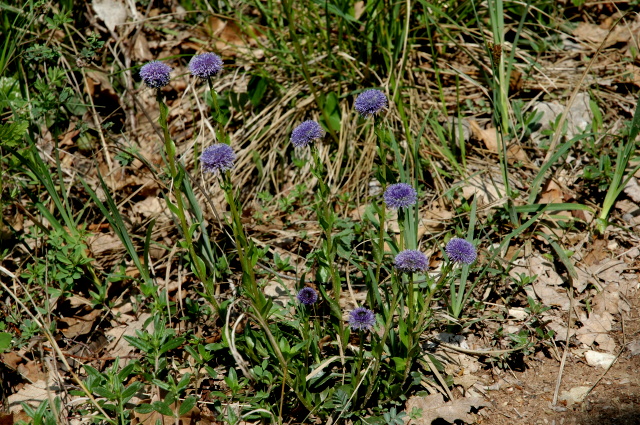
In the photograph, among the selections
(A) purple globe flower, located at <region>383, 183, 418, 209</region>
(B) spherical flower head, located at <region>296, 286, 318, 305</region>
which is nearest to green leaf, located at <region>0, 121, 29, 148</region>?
(B) spherical flower head, located at <region>296, 286, 318, 305</region>

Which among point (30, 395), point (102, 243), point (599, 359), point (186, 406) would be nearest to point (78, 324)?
point (30, 395)

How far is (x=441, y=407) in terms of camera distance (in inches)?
78.8

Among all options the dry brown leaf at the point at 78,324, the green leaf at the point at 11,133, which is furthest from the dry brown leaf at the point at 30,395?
the green leaf at the point at 11,133

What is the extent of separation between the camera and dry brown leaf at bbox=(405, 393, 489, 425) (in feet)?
6.47

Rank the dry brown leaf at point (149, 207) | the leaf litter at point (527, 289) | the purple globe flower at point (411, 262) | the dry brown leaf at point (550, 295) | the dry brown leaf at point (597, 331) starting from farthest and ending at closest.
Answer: the dry brown leaf at point (149, 207) → the dry brown leaf at point (550, 295) → the dry brown leaf at point (597, 331) → the leaf litter at point (527, 289) → the purple globe flower at point (411, 262)

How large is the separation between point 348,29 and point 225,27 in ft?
3.21

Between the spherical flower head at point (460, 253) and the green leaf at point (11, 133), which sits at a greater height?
the green leaf at point (11, 133)

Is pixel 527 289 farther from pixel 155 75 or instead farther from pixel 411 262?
pixel 155 75

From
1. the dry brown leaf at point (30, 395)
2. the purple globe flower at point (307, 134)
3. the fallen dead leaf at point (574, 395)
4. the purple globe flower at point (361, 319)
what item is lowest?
the dry brown leaf at point (30, 395)

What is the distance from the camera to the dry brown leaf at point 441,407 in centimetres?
197

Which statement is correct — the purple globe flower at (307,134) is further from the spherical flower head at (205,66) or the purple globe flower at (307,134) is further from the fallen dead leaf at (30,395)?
the fallen dead leaf at (30,395)

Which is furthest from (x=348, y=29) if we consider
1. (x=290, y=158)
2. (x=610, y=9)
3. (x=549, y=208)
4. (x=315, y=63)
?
(x=610, y=9)

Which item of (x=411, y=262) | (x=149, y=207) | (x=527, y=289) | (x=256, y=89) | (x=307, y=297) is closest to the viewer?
(x=411, y=262)

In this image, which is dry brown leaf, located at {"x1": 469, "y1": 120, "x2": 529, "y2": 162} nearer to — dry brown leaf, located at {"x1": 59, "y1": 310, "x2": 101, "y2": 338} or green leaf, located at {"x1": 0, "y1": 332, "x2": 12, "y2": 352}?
dry brown leaf, located at {"x1": 59, "y1": 310, "x2": 101, "y2": 338}
